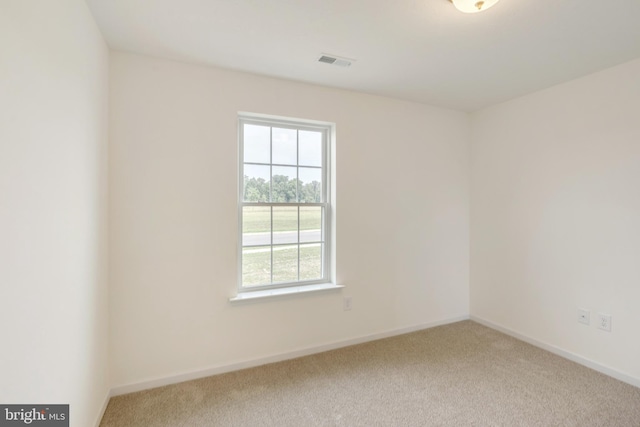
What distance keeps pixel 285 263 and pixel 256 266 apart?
262 mm

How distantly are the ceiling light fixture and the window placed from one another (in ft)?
4.91

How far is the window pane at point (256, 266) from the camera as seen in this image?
8.52ft

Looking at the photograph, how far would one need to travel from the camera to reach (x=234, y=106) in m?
2.44

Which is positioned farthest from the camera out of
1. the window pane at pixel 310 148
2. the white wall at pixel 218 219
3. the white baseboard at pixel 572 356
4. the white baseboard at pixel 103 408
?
the window pane at pixel 310 148

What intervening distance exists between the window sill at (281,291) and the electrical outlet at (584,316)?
2.02 m

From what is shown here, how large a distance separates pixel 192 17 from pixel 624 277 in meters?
3.51

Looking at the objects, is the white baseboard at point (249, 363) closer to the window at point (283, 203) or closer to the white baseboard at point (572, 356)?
the window at point (283, 203)

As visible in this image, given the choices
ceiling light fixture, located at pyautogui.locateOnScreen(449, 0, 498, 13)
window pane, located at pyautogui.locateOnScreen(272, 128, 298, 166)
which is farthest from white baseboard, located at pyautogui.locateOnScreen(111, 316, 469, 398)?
ceiling light fixture, located at pyautogui.locateOnScreen(449, 0, 498, 13)

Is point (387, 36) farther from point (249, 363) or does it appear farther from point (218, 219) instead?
point (249, 363)

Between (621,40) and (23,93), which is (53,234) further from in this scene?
(621,40)

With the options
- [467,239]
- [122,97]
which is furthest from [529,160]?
[122,97]

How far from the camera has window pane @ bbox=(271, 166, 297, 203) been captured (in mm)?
2691

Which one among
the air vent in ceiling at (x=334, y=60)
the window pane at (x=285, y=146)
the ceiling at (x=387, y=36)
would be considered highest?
the air vent in ceiling at (x=334, y=60)

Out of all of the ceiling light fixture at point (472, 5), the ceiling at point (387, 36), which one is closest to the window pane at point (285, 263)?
the ceiling at point (387, 36)
